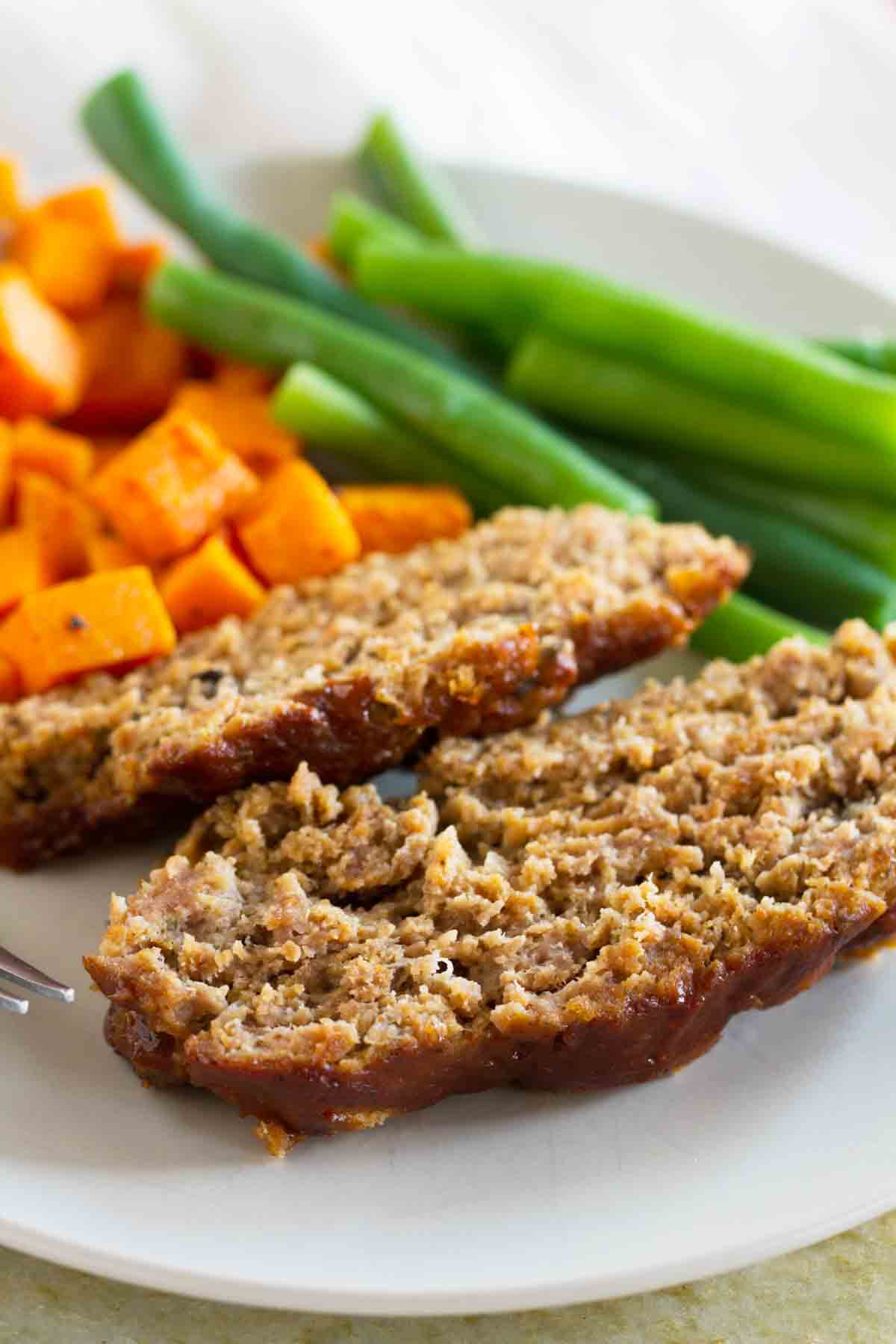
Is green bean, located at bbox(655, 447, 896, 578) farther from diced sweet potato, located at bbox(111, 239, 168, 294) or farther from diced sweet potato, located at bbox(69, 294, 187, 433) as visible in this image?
diced sweet potato, located at bbox(111, 239, 168, 294)

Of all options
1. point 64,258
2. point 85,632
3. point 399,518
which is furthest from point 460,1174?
point 64,258

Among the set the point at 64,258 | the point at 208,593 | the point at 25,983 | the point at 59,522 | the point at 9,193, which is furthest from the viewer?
the point at 9,193

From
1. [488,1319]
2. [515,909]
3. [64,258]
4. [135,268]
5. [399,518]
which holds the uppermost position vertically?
[64,258]

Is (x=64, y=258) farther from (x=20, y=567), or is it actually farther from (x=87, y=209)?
(x=20, y=567)

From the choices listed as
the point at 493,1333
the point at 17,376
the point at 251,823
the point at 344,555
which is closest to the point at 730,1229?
the point at 493,1333

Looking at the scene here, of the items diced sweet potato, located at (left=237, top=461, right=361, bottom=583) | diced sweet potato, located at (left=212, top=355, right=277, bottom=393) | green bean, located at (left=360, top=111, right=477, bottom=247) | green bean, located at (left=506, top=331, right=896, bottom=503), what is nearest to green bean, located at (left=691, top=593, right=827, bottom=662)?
green bean, located at (left=506, top=331, right=896, bottom=503)
